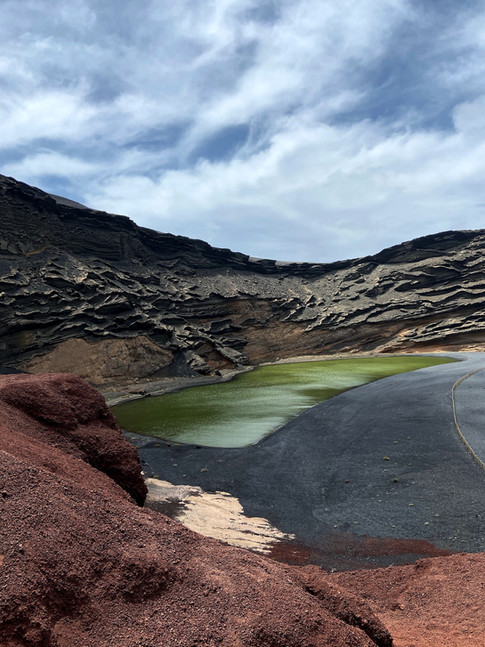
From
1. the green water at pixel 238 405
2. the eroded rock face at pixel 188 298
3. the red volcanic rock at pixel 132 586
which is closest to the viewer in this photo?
the red volcanic rock at pixel 132 586

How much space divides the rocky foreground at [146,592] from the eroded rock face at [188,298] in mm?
33289

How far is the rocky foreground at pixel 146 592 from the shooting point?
2996mm

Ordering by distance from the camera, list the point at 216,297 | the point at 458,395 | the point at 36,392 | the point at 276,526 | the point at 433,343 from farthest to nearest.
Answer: the point at 216,297, the point at 433,343, the point at 458,395, the point at 276,526, the point at 36,392

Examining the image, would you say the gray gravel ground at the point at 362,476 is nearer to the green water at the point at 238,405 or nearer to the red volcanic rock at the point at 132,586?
the green water at the point at 238,405

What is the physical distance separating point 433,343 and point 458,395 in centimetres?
3720

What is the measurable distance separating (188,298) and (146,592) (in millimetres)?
49666

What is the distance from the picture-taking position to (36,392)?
8.48 metres

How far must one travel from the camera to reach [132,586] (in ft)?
11.2

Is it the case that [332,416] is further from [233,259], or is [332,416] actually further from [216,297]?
[233,259]

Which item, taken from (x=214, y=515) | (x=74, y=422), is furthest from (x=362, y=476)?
(x=74, y=422)

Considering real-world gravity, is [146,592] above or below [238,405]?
above

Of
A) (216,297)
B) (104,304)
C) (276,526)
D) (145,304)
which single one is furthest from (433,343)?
(276,526)

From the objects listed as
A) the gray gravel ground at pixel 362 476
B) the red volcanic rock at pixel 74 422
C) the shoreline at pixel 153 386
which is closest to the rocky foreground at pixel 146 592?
the red volcanic rock at pixel 74 422

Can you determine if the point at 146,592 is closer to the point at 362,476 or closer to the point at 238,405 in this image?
the point at 362,476
